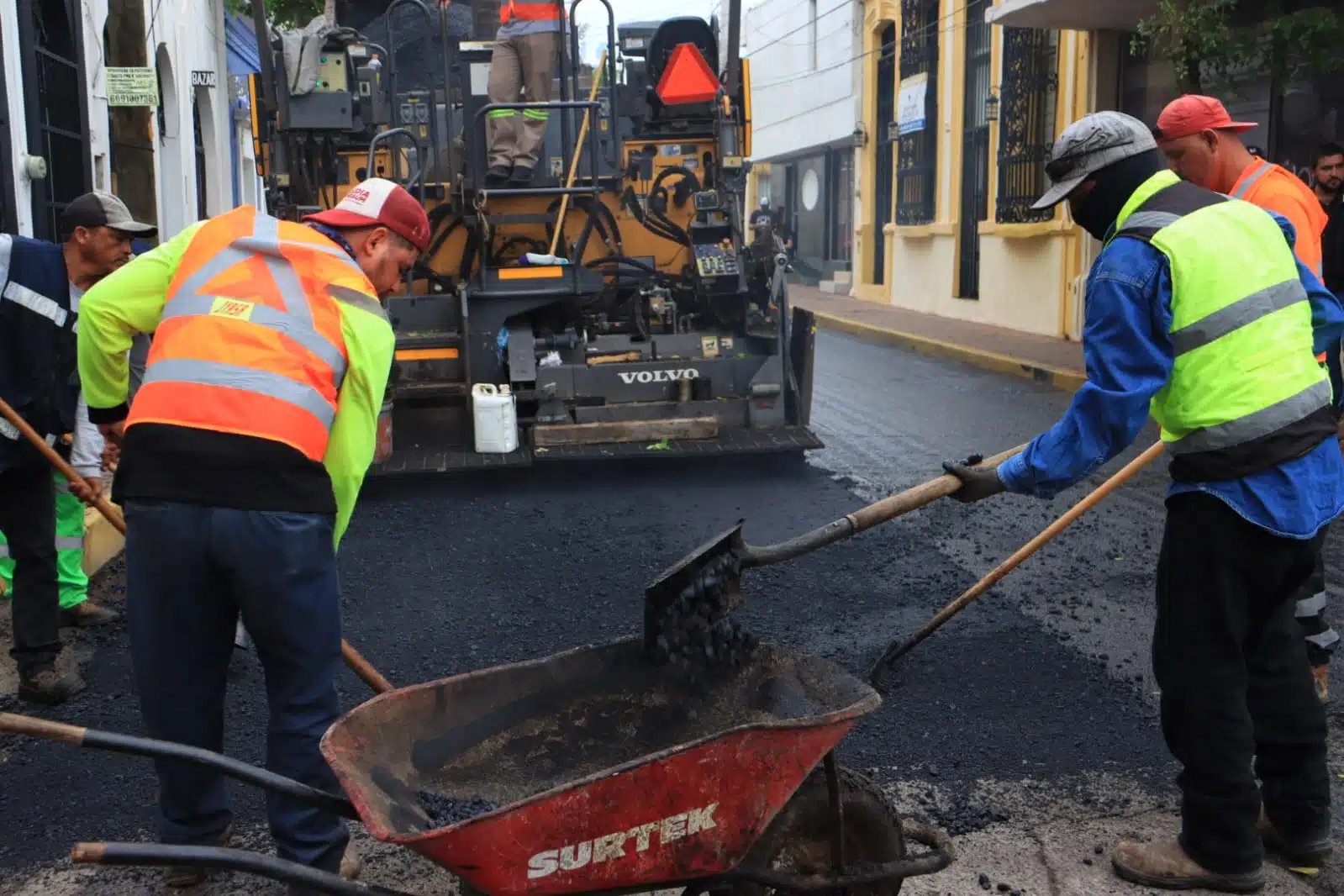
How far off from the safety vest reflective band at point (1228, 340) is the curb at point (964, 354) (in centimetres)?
610

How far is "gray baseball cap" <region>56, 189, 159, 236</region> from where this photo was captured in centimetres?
430

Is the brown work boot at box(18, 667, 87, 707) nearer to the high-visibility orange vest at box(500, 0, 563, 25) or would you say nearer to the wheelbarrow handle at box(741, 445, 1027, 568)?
the wheelbarrow handle at box(741, 445, 1027, 568)

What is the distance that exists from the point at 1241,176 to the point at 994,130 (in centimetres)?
1373

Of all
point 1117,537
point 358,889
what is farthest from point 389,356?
point 1117,537

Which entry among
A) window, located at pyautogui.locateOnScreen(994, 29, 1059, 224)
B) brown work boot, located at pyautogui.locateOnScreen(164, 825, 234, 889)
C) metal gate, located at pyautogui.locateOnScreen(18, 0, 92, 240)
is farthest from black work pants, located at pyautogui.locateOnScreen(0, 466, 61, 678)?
window, located at pyautogui.locateOnScreen(994, 29, 1059, 224)

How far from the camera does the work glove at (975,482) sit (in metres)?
3.11

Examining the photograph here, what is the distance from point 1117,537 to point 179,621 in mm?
4698

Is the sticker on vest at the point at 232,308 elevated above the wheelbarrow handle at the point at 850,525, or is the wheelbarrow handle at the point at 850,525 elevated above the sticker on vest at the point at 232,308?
the sticker on vest at the point at 232,308

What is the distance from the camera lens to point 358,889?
2.31 metres

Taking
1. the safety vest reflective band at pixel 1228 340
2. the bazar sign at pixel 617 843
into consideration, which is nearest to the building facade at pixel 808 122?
the safety vest reflective band at pixel 1228 340

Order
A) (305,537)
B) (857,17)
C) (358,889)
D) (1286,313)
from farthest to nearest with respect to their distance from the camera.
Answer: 1. (857,17)
2. (1286,313)
3. (305,537)
4. (358,889)

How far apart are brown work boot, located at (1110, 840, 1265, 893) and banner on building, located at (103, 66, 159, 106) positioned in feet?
29.4

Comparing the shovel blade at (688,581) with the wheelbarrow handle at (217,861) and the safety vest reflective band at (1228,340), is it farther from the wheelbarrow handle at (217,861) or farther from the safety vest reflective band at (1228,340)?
the safety vest reflective band at (1228,340)

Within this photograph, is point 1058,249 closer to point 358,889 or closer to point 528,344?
point 528,344
